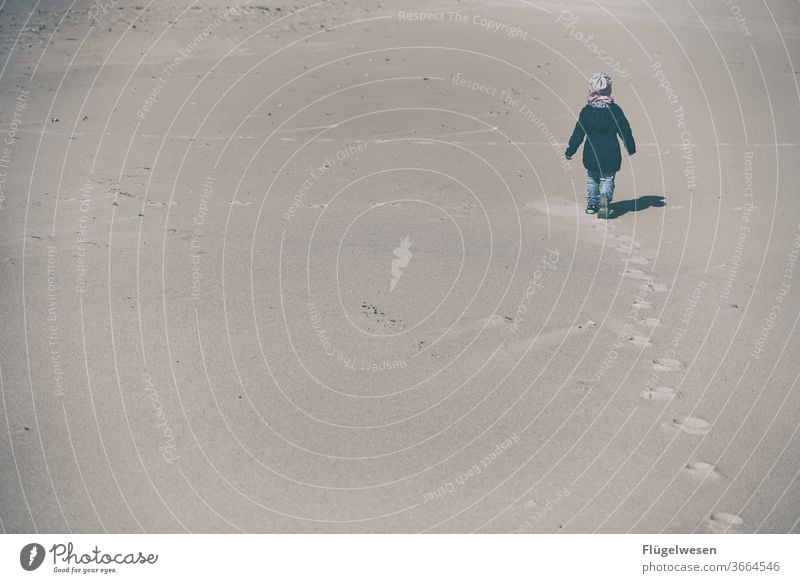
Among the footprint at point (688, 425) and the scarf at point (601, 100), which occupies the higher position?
the scarf at point (601, 100)

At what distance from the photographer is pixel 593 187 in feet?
42.7

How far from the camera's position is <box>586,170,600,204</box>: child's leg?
1301 cm

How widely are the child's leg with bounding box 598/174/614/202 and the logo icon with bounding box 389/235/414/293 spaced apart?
2.56 m

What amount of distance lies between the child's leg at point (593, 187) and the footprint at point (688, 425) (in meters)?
5.37

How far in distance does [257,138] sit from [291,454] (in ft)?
30.6

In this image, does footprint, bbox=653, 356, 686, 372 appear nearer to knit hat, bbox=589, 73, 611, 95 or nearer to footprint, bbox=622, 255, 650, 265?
footprint, bbox=622, 255, 650, 265

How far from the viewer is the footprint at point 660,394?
27.4 feet

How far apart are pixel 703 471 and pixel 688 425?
2.20 feet

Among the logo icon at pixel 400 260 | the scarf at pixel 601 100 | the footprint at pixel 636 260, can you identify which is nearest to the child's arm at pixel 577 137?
the scarf at pixel 601 100

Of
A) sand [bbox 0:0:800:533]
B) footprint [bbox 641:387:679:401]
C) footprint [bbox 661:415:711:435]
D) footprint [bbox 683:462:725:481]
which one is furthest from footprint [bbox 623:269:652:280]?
footprint [bbox 683:462:725:481]

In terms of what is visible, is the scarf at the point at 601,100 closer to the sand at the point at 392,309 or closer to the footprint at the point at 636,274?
the sand at the point at 392,309
